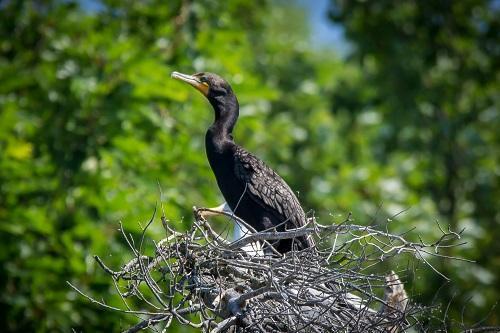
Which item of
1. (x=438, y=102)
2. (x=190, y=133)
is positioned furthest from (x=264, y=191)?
(x=438, y=102)

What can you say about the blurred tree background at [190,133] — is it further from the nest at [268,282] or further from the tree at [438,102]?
the nest at [268,282]

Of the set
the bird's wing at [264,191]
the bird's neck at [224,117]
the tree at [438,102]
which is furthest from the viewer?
the tree at [438,102]

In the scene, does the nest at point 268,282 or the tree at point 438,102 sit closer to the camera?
the nest at point 268,282

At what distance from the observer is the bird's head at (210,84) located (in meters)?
7.49

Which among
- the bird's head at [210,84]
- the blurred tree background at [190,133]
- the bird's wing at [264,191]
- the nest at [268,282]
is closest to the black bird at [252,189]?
the bird's wing at [264,191]

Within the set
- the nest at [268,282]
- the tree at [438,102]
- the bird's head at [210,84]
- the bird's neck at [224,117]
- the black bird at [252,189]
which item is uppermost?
the tree at [438,102]

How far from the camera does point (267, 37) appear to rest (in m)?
18.6

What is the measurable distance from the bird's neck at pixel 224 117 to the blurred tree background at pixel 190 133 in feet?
4.43

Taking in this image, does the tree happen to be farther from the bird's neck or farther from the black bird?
the black bird

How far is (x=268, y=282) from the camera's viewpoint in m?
4.93

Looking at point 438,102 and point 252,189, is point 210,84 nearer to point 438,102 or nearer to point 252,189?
point 252,189

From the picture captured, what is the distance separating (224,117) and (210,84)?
0.38m

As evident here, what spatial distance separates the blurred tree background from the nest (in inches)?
105

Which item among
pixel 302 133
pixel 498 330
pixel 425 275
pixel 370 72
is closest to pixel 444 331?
pixel 498 330
